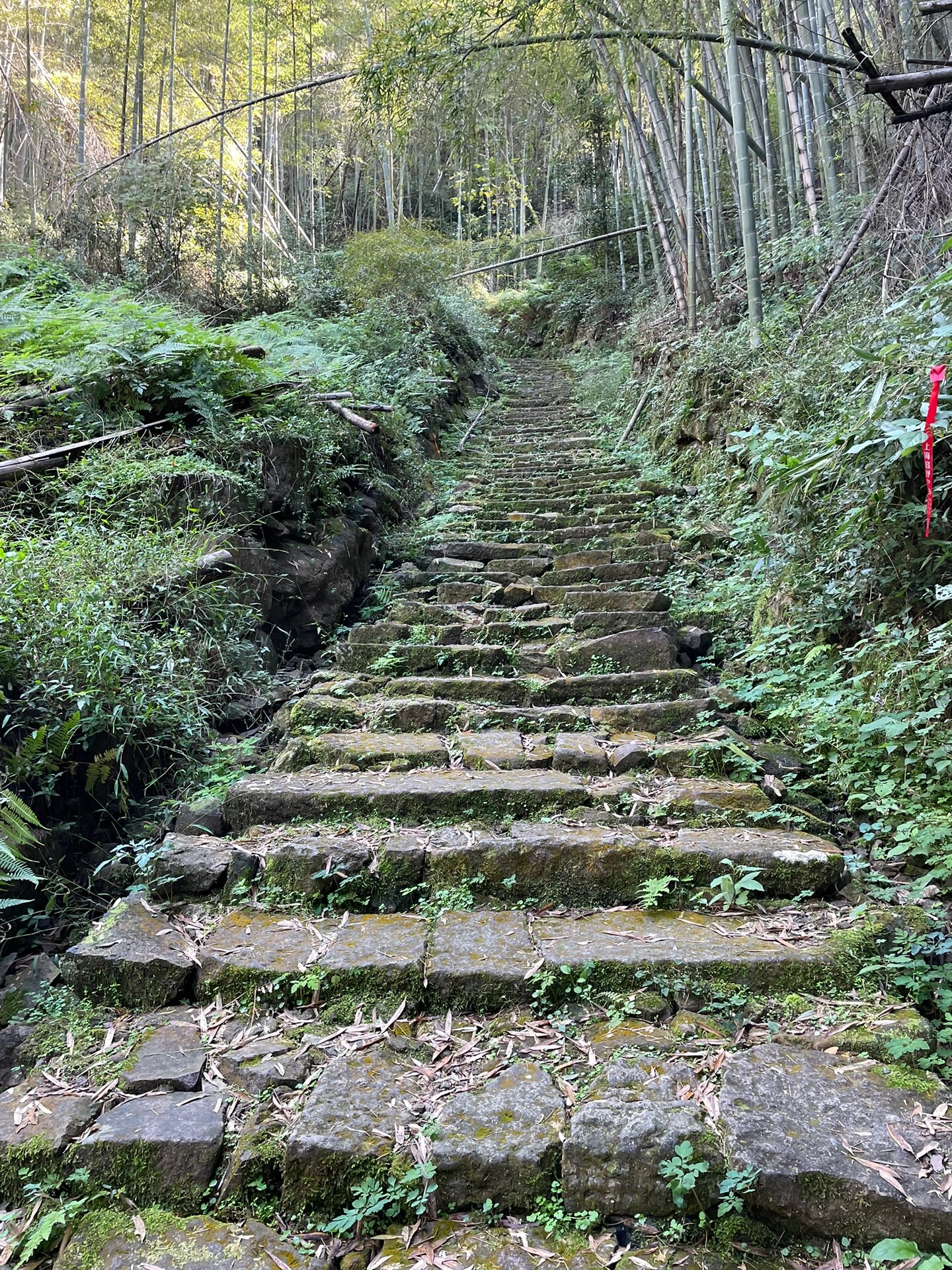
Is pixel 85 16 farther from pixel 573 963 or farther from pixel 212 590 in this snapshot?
pixel 573 963

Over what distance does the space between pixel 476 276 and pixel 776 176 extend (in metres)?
13.5

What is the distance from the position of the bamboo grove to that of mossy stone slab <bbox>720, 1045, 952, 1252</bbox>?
12.5ft

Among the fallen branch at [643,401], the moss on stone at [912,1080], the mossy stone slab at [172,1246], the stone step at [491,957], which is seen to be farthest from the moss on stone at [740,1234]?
the fallen branch at [643,401]

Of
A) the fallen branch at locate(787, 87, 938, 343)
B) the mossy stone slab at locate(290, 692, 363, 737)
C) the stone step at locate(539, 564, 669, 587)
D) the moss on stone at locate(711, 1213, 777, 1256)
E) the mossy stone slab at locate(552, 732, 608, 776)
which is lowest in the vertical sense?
the moss on stone at locate(711, 1213, 777, 1256)

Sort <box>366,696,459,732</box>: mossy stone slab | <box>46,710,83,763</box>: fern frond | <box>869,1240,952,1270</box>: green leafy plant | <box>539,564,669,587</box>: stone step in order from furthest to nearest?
<box>539,564,669,587</box>: stone step → <box>366,696,459,732</box>: mossy stone slab → <box>46,710,83,763</box>: fern frond → <box>869,1240,952,1270</box>: green leafy plant

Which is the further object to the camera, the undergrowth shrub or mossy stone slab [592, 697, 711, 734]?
mossy stone slab [592, 697, 711, 734]

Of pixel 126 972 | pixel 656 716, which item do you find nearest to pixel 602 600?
pixel 656 716

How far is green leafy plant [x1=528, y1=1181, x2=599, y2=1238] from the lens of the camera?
1.59m

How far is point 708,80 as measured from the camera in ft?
27.3

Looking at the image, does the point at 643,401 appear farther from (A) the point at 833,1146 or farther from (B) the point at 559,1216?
(B) the point at 559,1216

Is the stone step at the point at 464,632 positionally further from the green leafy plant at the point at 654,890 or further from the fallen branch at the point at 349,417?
the green leafy plant at the point at 654,890

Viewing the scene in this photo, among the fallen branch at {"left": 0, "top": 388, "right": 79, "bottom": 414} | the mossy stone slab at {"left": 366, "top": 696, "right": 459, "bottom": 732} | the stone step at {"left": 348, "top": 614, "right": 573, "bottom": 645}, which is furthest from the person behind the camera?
the stone step at {"left": 348, "top": 614, "right": 573, "bottom": 645}

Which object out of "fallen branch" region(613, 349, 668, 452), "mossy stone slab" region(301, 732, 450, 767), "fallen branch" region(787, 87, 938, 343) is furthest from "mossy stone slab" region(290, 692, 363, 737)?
"fallen branch" region(613, 349, 668, 452)

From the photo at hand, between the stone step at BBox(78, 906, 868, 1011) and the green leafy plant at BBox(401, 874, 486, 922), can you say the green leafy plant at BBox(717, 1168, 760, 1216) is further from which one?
the green leafy plant at BBox(401, 874, 486, 922)
